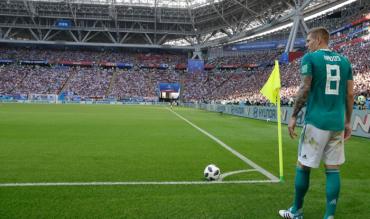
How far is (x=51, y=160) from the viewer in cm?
823

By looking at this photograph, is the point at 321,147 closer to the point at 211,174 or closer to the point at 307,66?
the point at 307,66

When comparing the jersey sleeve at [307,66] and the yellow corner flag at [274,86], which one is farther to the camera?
the yellow corner flag at [274,86]

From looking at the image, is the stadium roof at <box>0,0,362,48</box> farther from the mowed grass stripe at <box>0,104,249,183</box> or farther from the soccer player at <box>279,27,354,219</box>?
the soccer player at <box>279,27,354,219</box>

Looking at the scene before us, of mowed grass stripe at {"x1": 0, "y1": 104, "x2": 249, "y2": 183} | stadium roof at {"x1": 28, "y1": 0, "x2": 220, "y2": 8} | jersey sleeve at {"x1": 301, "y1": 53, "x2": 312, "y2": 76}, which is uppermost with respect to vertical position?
stadium roof at {"x1": 28, "y1": 0, "x2": 220, "y2": 8}

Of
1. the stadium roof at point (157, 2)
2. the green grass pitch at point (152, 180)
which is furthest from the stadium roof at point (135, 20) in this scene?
the green grass pitch at point (152, 180)

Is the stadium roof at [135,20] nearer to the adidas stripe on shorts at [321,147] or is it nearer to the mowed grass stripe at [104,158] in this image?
the mowed grass stripe at [104,158]

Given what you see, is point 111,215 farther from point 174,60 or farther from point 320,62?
point 174,60

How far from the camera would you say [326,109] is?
4.12 metres

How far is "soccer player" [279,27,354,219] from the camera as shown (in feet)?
13.4

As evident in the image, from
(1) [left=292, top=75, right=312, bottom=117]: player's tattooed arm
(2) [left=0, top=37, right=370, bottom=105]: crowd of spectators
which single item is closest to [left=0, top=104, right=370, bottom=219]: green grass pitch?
(1) [left=292, top=75, right=312, bottom=117]: player's tattooed arm

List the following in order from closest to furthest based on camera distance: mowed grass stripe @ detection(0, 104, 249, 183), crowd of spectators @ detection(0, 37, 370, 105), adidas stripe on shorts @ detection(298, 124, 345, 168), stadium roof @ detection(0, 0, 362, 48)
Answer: adidas stripe on shorts @ detection(298, 124, 345, 168)
mowed grass stripe @ detection(0, 104, 249, 183)
stadium roof @ detection(0, 0, 362, 48)
crowd of spectators @ detection(0, 37, 370, 105)

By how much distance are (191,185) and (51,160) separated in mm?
3893

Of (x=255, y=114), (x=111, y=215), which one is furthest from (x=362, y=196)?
(x=255, y=114)

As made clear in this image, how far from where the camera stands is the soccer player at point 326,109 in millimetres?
4090
